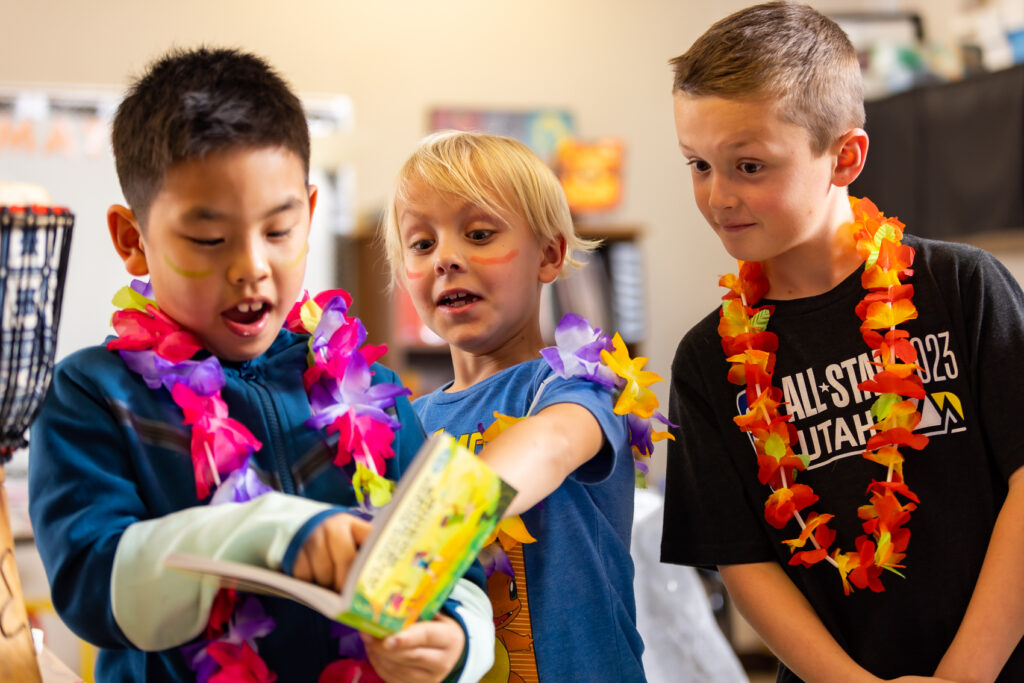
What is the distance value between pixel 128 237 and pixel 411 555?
1.64 ft

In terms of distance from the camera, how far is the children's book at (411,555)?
0.79 metres

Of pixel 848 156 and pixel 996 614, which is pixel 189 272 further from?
pixel 996 614

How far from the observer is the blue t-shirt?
128 cm

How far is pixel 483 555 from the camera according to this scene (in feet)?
4.24

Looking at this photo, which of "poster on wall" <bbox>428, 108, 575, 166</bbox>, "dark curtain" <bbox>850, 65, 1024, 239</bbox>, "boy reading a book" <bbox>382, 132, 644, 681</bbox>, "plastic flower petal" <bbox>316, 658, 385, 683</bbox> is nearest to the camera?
"plastic flower petal" <bbox>316, 658, 385, 683</bbox>

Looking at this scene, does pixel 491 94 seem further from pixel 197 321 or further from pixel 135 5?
pixel 197 321

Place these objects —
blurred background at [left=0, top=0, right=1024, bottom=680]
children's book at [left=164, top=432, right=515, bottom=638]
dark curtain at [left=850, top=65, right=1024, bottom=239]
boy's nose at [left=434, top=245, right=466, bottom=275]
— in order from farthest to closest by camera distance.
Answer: blurred background at [left=0, top=0, right=1024, bottom=680]
dark curtain at [left=850, top=65, right=1024, bottom=239]
boy's nose at [left=434, top=245, right=466, bottom=275]
children's book at [left=164, top=432, right=515, bottom=638]

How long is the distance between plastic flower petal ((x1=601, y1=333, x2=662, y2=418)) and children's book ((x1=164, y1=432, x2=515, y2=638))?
0.41m

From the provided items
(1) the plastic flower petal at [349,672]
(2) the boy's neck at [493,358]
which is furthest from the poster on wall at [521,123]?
(1) the plastic flower petal at [349,672]

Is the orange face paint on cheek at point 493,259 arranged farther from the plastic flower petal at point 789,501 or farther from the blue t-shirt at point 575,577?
the plastic flower petal at point 789,501

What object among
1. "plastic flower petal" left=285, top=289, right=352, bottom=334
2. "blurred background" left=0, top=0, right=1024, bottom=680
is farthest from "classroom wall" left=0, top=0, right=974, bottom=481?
"plastic flower petal" left=285, top=289, right=352, bottom=334

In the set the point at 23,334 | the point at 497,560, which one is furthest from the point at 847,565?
the point at 23,334

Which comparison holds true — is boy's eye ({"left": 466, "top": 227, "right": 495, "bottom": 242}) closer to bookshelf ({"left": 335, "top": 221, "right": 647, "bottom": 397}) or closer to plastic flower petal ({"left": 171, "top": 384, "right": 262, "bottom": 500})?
plastic flower petal ({"left": 171, "top": 384, "right": 262, "bottom": 500})

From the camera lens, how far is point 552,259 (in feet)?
5.17
